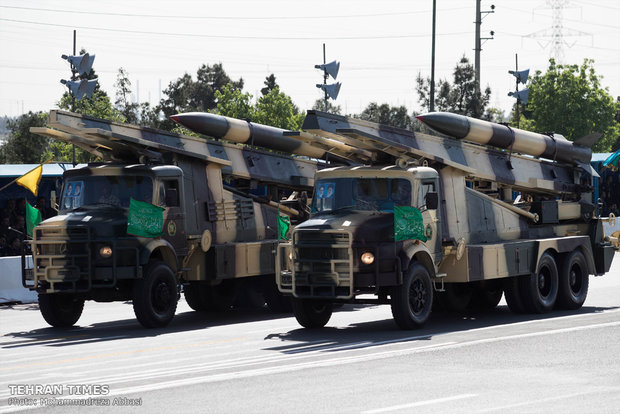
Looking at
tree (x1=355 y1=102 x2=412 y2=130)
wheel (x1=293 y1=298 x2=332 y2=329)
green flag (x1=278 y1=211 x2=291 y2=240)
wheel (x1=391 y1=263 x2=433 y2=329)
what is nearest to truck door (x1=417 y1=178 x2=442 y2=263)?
wheel (x1=391 y1=263 x2=433 y2=329)

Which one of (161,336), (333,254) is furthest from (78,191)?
(333,254)

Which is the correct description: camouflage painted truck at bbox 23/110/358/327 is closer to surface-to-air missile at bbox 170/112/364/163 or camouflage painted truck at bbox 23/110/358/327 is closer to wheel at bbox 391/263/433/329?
surface-to-air missile at bbox 170/112/364/163

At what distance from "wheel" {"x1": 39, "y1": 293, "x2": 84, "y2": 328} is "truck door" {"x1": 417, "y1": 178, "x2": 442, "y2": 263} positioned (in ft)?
19.6

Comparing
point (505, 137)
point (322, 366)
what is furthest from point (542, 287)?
point (322, 366)

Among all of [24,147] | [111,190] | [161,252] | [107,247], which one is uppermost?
[24,147]

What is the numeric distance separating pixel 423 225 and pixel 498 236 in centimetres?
306

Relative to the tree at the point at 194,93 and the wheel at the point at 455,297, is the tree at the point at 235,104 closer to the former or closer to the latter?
the tree at the point at 194,93

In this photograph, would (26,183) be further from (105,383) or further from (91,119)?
(105,383)

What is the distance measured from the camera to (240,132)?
2217 centimetres

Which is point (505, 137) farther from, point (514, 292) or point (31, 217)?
point (31, 217)

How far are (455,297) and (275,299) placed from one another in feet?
11.3

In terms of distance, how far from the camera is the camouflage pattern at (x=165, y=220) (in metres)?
17.3

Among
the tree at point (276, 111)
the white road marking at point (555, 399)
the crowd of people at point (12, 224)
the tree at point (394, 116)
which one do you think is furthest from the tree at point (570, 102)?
the white road marking at point (555, 399)

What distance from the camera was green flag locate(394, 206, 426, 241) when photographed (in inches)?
630
